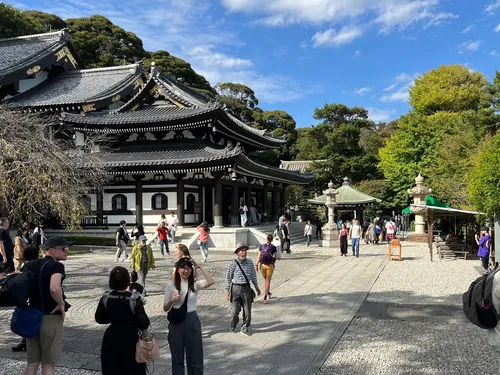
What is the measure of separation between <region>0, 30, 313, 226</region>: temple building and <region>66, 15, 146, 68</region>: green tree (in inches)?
818

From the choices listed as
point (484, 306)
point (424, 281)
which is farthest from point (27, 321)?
point (424, 281)

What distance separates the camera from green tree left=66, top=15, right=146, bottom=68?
168 ft

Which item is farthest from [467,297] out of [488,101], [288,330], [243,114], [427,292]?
[243,114]

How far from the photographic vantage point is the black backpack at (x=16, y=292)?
14.9 feet

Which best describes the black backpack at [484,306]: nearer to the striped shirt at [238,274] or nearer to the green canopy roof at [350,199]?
the striped shirt at [238,274]

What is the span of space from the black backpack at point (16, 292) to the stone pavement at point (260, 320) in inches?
73.3

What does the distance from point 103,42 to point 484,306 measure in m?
56.9

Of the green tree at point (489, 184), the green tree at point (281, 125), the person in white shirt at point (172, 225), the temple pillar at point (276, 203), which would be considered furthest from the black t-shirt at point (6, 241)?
the green tree at point (281, 125)

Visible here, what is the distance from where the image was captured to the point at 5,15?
4391 centimetres

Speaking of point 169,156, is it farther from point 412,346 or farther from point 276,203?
point 412,346

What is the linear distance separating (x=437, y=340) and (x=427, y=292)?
4.38m

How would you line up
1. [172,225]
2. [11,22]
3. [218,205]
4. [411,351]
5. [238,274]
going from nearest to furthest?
[411,351], [238,274], [172,225], [218,205], [11,22]

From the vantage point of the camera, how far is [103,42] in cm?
5312

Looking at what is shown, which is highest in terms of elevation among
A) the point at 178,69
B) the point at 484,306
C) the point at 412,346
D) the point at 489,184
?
the point at 178,69
